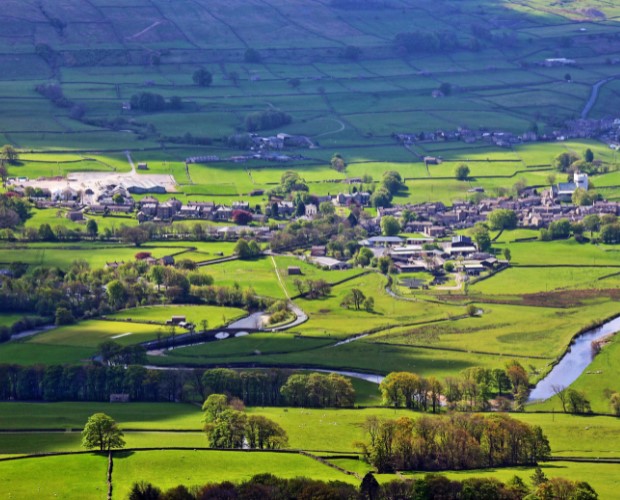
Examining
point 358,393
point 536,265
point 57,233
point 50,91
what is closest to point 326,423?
point 358,393

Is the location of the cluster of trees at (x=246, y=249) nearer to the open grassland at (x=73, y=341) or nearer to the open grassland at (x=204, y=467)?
the open grassland at (x=73, y=341)

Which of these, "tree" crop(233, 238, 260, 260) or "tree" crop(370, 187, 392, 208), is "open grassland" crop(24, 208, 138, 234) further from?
"tree" crop(370, 187, 392, 208)

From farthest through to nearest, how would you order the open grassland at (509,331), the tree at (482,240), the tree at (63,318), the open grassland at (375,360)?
the tree at (482,240)
the tree at (63,318)
the open grassland at (509,331)
the open grassland at (375,360)

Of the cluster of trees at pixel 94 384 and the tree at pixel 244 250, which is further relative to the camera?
the tree at pixel 244 250

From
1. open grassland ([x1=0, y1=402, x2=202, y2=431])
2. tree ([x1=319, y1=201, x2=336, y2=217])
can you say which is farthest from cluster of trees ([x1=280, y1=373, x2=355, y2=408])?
tree ([x1=319, y1=201, x2=336, y2=217])

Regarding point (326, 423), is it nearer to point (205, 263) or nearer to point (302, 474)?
point (302, 474)

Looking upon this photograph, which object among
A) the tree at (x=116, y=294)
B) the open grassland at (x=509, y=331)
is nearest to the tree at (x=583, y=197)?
the open grassland at (x=509, y=331)

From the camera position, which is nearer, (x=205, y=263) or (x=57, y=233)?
(x=205, y=263)
